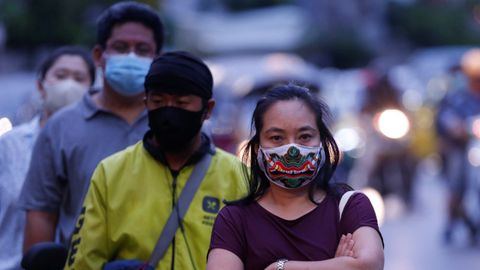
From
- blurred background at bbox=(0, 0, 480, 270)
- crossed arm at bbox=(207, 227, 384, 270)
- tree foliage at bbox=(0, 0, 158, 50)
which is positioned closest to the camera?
crossed arm at bbox=(207, 227, 384, 270)

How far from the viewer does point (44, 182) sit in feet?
17.5

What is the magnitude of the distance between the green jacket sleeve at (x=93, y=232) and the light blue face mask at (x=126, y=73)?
0.88m

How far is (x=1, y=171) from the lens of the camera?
5.86m

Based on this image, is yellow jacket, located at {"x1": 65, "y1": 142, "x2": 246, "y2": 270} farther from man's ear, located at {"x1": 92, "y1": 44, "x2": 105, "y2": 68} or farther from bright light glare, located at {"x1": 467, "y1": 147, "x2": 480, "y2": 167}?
bright light glare, located at {"x1": 467, "y1": 147, "x2": 480, "y2": 167}

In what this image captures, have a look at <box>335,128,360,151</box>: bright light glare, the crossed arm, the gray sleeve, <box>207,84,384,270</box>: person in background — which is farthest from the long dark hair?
<box>335,128,360,151</box>: bright light glare

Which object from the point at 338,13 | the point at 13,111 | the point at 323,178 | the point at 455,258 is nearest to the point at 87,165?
the point at 323,178

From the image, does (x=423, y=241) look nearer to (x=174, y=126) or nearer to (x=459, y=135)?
(x=459, y=135)

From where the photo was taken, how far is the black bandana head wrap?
4.61m

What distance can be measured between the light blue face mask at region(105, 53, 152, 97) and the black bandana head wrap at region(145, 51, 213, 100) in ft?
2.39

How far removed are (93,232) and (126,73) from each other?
3.59 ft

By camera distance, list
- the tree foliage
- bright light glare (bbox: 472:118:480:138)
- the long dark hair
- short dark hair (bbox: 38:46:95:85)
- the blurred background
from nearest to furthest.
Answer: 1. the long dark hair
2. short dark hair (bbox: 38:46:95:85)
3. bright light glare (bbox: 472:118:480:138)
4. the blurred background
5. the tree foliage

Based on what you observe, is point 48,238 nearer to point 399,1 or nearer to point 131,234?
point 131,234

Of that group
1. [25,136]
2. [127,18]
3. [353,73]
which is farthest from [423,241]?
[353,73]

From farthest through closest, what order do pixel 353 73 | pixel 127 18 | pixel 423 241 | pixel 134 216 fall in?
pixel 353 73 → pixel 423 241 → pixel 127 18 → pixel 134 216
